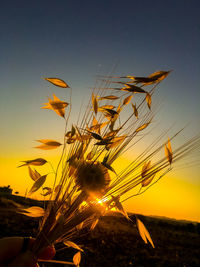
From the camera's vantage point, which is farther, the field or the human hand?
the field

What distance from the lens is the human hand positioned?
102cm

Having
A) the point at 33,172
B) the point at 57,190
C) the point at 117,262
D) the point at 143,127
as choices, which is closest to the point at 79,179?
the point at 57,190

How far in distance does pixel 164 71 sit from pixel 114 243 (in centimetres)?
561

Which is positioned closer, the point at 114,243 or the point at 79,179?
the point at 79,179

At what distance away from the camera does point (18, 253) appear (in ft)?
3.56

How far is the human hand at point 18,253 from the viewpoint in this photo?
1.02 metres

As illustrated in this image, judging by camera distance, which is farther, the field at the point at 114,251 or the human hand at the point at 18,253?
the field at the point at 114,251

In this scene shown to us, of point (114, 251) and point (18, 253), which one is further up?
point (18, 253)

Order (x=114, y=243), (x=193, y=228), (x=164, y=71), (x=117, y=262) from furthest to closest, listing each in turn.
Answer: (x=193, y=228) < (x=114, y=243) < (x=117, y=262) < (x=164, y=71)

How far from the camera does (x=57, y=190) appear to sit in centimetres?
119

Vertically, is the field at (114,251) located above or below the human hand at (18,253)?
below

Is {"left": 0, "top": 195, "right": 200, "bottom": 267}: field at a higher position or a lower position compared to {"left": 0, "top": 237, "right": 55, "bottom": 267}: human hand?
lower

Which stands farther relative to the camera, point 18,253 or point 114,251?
point 114,251

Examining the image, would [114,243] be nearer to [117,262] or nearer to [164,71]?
[117,262]
